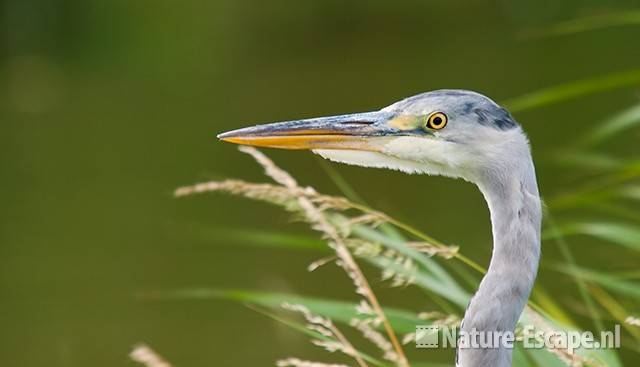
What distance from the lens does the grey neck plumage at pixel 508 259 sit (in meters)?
1.84

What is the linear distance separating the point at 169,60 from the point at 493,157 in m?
15.3

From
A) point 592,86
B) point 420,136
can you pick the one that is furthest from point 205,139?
point 420,136

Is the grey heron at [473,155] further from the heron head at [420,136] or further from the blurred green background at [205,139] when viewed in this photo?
the blurred green background at [205,139]

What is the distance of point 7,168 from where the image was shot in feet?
36.2

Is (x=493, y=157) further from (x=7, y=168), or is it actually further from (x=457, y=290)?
(x=7, y=168)

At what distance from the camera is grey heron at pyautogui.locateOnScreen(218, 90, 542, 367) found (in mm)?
1851

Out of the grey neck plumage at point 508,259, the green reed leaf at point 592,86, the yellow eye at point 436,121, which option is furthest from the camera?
the green reed leaf at point 592,86

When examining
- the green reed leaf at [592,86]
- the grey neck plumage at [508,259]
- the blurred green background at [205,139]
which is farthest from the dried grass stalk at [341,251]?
the green reed leaf at [592,86]

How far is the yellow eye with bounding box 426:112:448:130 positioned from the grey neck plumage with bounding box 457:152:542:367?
0.14 m

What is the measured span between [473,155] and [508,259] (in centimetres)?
19

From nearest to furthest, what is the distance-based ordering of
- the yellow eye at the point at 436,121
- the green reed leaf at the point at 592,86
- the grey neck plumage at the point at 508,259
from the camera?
the grey neck plumage at the point at 508,259 → the yellow eye at the point at 436,121 → the green reed leaf at the point at 592,86

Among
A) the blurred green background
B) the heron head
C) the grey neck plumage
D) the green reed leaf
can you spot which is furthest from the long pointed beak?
the green reed leaf

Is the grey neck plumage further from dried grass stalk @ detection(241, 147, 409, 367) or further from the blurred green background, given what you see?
the blurred green background

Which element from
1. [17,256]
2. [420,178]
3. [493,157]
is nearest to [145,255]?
[17,256]
